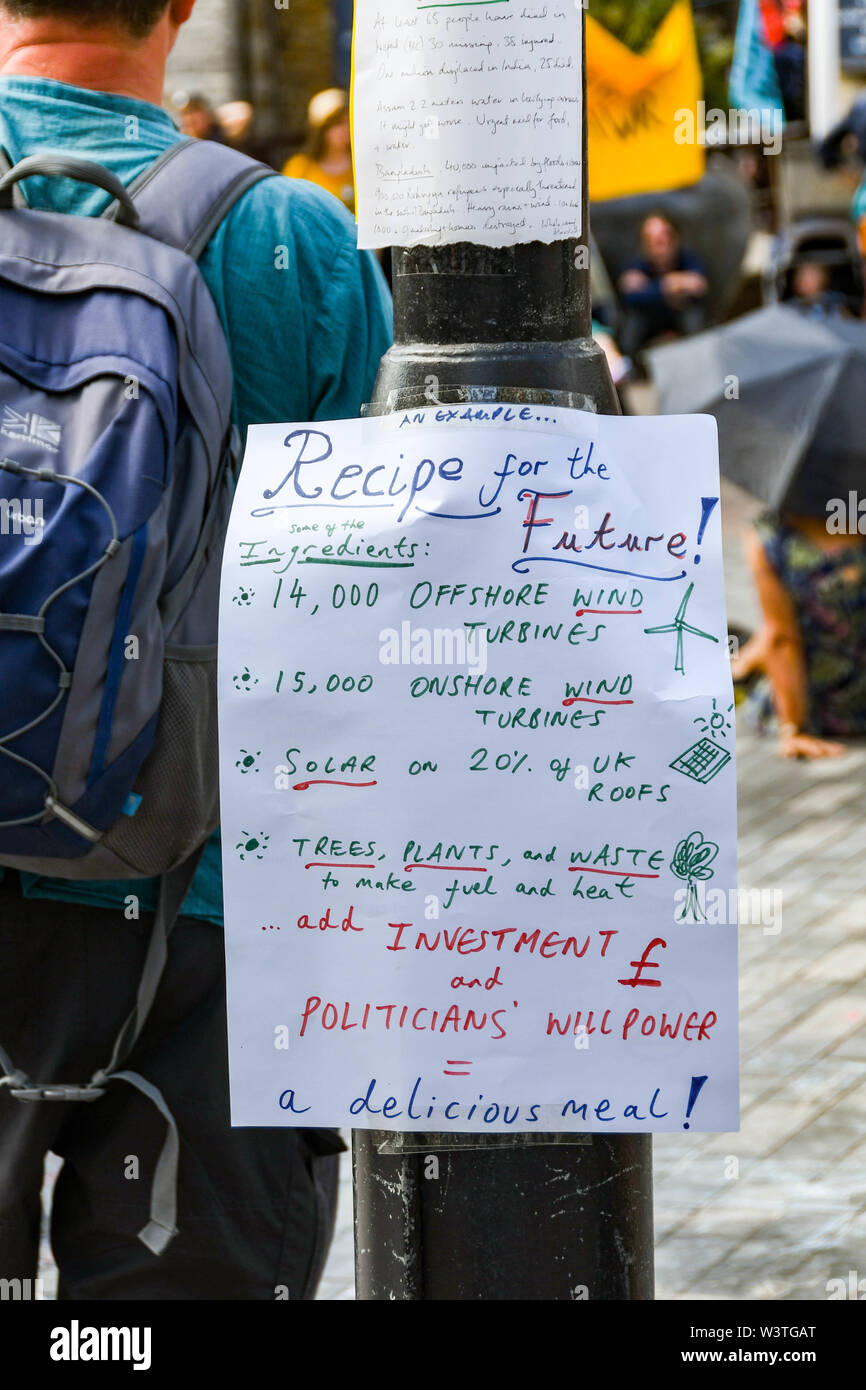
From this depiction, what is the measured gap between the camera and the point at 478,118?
1.79 meters

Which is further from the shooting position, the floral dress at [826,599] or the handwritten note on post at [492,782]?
the floral dress at [826,599]

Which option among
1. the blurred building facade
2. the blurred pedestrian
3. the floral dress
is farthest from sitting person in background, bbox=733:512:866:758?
the blurred building facade

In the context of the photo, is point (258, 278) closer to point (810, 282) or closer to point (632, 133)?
point (632, 133)

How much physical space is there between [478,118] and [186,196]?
1.51 ft

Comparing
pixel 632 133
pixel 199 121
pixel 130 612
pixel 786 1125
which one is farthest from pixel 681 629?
pixel 199 121

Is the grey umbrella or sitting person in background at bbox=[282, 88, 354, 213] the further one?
sitting person in background at bbox=[282, 88, 354, 213]

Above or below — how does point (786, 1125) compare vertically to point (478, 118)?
below

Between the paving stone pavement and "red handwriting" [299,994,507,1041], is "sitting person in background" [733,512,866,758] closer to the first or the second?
the paving stone pavement

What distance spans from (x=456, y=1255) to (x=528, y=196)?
1.03m

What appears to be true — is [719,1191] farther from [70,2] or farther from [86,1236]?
[70,2]

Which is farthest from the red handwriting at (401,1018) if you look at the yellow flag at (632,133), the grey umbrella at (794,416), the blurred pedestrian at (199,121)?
the blurred pedestrian at (199,121)

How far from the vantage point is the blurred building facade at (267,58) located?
1684cm

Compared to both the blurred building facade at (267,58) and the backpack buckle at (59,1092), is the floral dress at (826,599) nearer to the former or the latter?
the backpack buckle at (59,1092)

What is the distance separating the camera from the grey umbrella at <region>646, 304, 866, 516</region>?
6.76m
